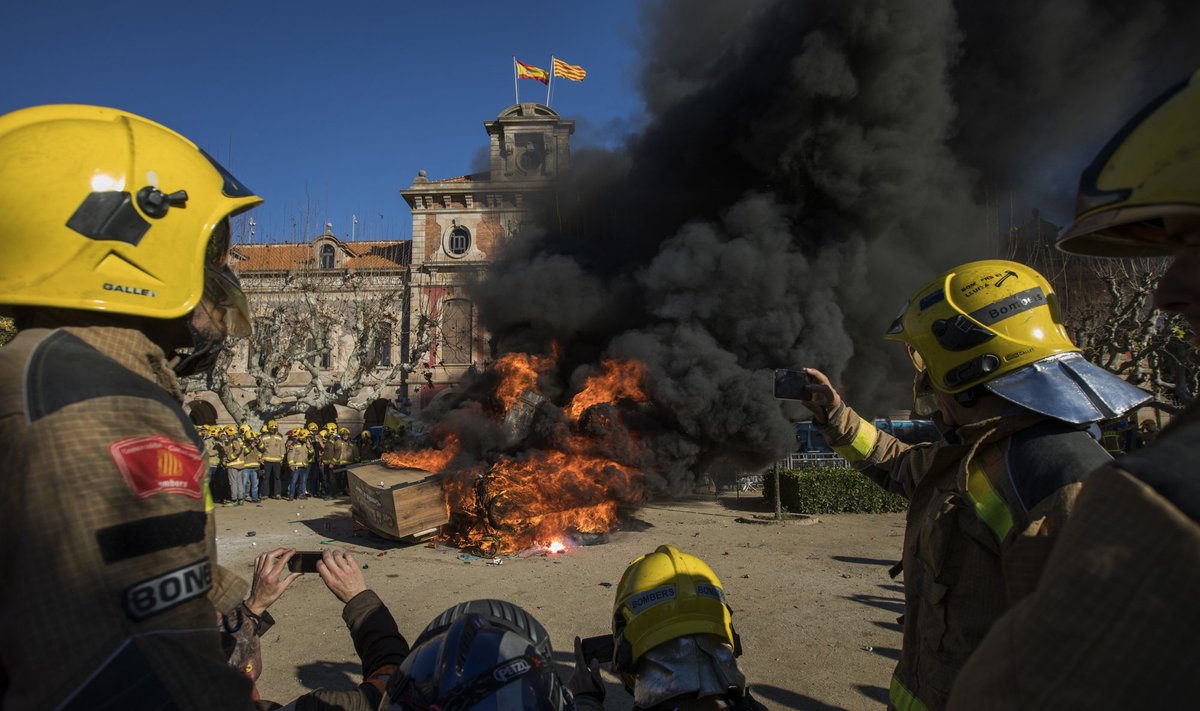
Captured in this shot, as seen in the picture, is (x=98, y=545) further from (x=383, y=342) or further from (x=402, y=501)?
(x=383, y=342)

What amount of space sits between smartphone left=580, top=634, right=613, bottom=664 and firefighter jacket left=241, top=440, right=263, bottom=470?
15.8 meters

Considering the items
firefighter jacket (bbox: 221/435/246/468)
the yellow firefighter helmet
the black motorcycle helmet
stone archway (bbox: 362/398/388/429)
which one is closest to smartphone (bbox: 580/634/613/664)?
the black motorcycle helmet

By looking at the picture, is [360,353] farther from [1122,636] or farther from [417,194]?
[1122,636]

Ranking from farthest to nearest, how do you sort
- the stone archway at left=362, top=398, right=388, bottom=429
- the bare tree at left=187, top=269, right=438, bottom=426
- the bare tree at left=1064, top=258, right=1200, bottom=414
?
the stone archway at left=362, top=398, right=388, bottom=429 < the bare tree at left=187, top=269, right=438, bottom=426 < the bare tree at left=1064, top=258, right=1200, bottom=414

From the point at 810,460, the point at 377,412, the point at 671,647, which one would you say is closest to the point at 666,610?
the point at 671,647

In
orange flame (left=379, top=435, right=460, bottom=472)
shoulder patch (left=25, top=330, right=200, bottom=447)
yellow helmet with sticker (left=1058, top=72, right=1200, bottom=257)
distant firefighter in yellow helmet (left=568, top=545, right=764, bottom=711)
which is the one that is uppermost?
yellow helmet with sticker (left=1058, top=72, right=1200, bottom=257)

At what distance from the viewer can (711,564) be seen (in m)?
8.97

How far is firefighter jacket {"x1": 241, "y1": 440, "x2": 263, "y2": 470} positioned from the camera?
52.5 feet

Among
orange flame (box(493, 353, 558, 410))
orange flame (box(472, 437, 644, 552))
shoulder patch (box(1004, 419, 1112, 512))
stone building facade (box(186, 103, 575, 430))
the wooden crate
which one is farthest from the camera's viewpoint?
stone building facade (box(186, 103, 575, 430))

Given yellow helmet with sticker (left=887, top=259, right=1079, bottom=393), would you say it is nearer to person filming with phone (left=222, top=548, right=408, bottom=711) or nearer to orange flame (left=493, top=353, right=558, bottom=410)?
person filming with phone (left=222, top=548, right=408, bottom=711)

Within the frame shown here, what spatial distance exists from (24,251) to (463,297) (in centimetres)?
3197

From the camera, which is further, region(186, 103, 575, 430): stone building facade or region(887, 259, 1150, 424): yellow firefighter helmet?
region(186, 103, 575, 430): stone building facade

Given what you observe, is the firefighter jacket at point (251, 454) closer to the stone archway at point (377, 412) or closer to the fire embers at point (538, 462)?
the fire embers at point (538, 462)

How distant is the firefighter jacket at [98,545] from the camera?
0.91 metres
